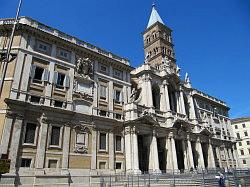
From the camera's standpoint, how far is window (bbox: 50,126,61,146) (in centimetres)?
2431

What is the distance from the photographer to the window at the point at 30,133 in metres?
22.6

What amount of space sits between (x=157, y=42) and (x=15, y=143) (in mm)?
46062

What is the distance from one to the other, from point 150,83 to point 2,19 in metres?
21.6

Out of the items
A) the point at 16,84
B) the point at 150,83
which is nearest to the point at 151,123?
the point at 150,83

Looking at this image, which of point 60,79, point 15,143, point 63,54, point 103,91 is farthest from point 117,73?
point 15,143

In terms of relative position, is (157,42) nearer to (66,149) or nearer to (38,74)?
(38,74)

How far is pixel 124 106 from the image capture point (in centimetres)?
3244

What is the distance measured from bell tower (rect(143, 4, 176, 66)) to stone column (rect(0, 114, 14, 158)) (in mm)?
40345

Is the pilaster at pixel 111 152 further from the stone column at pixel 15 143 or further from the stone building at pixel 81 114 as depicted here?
the stone column at pixel 15 143

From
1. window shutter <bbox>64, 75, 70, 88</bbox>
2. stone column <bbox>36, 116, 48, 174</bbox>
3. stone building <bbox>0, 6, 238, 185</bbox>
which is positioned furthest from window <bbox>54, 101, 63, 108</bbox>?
stone column <bbox>36, 116, 48, 174</bbox>

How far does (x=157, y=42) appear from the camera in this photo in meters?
59.8

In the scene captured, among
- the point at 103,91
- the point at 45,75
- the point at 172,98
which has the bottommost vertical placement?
the point at 103,91

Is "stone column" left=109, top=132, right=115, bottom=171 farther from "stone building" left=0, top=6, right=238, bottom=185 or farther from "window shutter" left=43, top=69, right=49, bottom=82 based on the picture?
"window shutter" left=43, top=69, right=49, bottom=82

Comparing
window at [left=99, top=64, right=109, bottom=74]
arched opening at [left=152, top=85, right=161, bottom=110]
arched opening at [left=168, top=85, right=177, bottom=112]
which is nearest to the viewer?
window at [left=99, top=64, right=109, bottom=74]
